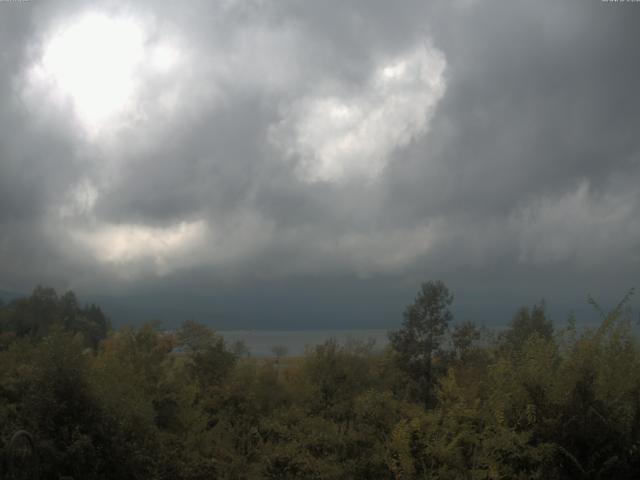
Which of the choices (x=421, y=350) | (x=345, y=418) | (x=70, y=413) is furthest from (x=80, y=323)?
(x=70, y=413)

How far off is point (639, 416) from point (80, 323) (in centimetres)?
6482

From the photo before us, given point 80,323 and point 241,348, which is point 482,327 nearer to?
point 241,348

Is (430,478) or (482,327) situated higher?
(482,327)

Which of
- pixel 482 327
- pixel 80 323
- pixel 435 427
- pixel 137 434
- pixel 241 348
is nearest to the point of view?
pixel 435 427

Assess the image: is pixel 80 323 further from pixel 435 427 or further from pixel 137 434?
pixel 435 427

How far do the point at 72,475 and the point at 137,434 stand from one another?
265 cm

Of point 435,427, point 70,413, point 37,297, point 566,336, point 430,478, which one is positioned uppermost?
point 37,297

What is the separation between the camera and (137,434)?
14.3 m

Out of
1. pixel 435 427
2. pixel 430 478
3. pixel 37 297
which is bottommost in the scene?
pixel 430 478

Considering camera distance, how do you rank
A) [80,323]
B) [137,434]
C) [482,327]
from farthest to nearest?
[80,323], [482,327], [137,434]

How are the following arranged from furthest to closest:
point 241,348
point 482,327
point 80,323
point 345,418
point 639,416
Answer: point 80,323
point 482,327
point 241,348
point 345,418
point 639,416

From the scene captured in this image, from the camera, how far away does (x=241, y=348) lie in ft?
104

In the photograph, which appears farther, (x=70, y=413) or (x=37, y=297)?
(x=37, y=297)

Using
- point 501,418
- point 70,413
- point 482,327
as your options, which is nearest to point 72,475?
point 70,413
